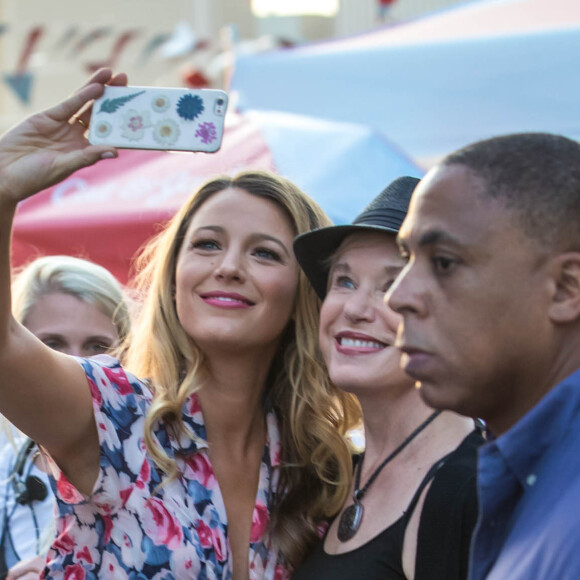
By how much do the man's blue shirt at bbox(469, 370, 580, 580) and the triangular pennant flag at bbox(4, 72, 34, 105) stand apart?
847 cm

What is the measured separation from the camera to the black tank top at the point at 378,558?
2.25 meters

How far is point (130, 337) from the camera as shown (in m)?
3.54

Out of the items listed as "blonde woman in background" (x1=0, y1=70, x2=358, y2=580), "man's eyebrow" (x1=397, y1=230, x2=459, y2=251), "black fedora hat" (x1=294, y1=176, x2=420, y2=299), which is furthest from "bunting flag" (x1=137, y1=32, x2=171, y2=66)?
"man's eyebrow" (x1=397, y1=230, x2=459, y2=251)

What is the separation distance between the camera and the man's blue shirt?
52.1 inches

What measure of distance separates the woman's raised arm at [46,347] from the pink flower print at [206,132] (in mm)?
200

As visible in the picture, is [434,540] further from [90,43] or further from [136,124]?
[90,43]

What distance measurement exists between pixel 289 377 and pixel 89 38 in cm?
896

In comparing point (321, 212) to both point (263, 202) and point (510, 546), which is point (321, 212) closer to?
point (263, 202)

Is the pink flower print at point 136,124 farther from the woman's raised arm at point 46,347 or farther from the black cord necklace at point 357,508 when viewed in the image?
the black cord necklace at point 357,508

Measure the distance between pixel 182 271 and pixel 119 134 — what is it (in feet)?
2.05

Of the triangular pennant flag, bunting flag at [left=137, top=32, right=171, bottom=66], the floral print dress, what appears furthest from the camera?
bunting flag at [left=137, top=32, right=171, bottom=66]

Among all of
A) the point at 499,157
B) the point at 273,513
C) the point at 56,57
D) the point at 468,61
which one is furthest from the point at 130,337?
the point at 56,57

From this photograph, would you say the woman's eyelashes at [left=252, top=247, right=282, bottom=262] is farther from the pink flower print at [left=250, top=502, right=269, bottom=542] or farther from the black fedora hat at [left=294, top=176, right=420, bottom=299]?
the pink flower print at [left=250, top=502, right=269, bottom=542]

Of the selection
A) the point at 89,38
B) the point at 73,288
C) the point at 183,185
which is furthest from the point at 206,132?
the point at 89,38
